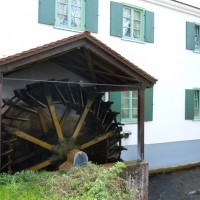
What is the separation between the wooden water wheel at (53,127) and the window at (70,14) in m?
1.74

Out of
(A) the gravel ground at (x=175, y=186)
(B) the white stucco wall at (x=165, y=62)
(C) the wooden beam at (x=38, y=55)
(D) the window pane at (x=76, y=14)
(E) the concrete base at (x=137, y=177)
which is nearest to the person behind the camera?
(C) the wooden beam at (x=38, y=55)

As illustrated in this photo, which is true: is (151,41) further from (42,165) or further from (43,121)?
(42,165)

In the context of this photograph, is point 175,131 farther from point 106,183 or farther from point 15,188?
point 15,188

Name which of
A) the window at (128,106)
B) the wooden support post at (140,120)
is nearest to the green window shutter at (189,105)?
the window at (128,106)

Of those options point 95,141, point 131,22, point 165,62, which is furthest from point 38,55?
point 165,62

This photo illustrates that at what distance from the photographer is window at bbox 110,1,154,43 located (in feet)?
32.3

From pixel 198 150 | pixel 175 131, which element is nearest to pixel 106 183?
pixel 175 131

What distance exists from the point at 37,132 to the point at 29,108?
3.21 feet

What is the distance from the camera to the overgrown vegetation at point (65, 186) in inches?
190

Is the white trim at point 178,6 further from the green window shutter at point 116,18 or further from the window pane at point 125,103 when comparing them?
the window pane at point 125,103

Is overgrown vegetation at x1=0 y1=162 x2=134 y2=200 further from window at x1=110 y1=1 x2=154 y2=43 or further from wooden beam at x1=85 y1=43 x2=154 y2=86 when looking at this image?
window at x1=110 y1=1 x2=154 y2=43

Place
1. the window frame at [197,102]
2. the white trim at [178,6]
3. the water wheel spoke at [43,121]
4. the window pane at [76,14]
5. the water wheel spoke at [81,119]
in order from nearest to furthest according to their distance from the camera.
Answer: the water wheel spoke at [43,121]
the water wheel spoke at [81,119]
the window pane at [76,14]
the white trim at [178,6]
the window frame at [197,102]

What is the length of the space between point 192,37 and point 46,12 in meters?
6.22

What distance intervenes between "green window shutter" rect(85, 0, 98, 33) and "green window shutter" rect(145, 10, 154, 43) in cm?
207
